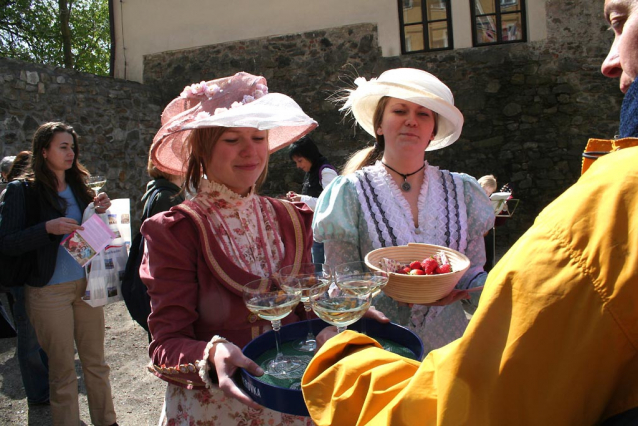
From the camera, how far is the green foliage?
51.8 feet

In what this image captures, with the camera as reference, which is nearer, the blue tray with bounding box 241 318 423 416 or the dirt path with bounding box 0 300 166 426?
the blue tray with bounding box 241 318 423 416

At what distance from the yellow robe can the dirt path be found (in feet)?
10.5

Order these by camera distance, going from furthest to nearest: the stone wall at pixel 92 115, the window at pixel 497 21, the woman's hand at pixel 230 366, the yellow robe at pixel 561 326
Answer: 1. the window at pixel 497 21
2. the stone wall at pixel 92 115
3. the woman's hand at pixel 230 366
4. the yellow robe at pixel 561 326

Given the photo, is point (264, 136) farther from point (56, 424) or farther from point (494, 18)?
point (494, 18)

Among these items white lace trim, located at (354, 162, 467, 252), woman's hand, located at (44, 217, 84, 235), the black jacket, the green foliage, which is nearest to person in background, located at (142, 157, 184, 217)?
woman's hand, located at (44, 217, 84, 235)

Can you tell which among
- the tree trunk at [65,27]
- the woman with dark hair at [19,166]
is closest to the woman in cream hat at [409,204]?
the woman with dark hair at [19,166]

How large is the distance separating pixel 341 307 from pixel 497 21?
29.7 ft

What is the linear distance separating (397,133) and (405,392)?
5.39 feet

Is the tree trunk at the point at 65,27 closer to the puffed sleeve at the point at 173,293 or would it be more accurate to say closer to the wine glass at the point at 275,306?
the puffed sleeve at the point at 173,293

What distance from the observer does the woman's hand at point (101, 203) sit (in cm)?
310

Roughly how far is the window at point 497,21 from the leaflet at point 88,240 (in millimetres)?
8006

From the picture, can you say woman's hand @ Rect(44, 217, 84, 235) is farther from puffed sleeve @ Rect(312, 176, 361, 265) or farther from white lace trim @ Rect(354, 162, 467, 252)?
white lace trim @ Rect(354, 162, 467, 252)

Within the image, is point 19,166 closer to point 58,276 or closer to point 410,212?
point 58,276

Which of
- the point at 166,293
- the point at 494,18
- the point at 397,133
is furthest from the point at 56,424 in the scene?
the point at 494,18
